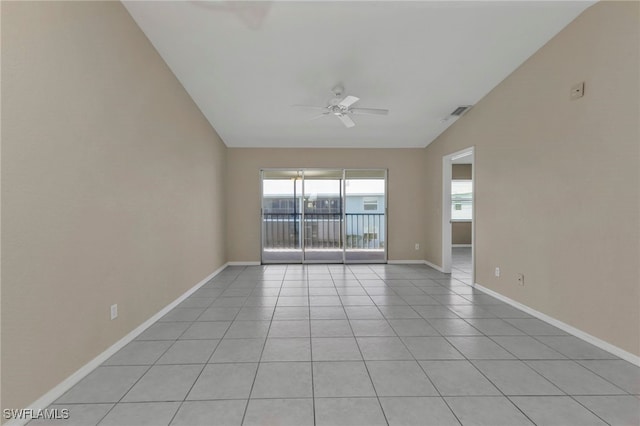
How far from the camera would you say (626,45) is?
7.13ft

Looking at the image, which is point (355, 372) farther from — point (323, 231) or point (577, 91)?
point (323, 231)

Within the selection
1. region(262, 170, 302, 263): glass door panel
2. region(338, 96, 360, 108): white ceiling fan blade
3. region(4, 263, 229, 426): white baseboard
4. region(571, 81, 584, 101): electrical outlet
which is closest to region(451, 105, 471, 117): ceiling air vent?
region(571, 81, 584, 101): electrical outlet

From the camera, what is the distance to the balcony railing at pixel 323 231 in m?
6.30

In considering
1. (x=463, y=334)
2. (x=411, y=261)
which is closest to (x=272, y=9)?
(x=463, y=334)

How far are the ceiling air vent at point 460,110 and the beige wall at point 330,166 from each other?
161 centimetres

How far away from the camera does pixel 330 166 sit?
5871mm

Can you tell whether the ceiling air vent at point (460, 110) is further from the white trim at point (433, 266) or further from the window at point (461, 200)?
the window at point (461, 200)

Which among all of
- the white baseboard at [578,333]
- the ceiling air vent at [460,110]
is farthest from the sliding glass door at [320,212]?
the white baseboard at [578,333]

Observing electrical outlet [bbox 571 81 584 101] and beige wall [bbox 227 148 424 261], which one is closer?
electrical outlet [bbox 571 81 584 101]

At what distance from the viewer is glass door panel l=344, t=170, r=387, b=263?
6070 mm

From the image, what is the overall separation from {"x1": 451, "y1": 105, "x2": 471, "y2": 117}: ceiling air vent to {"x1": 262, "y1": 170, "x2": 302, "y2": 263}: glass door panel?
304 centimetres

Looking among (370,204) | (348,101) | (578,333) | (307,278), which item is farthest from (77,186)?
(370,204)

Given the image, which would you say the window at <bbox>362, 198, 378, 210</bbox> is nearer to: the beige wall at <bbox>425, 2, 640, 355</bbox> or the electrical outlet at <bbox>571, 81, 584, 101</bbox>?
the beige wall at <bbox>425, 2, 640, 355</bbox>

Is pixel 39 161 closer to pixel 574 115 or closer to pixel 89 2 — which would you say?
pixel 89 2
